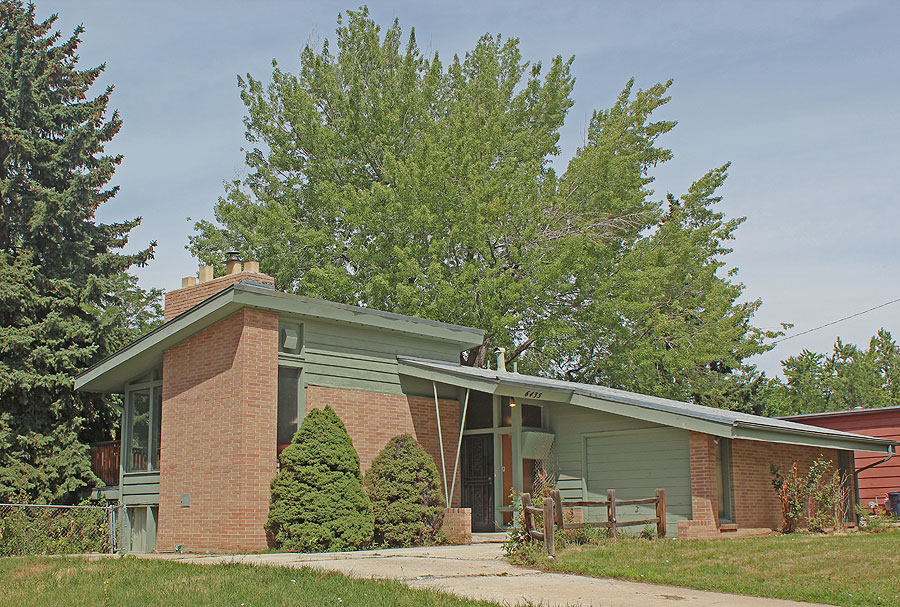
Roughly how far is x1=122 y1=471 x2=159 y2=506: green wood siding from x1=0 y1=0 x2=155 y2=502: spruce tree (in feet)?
7.89

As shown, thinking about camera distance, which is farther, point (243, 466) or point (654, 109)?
point (654, 109)

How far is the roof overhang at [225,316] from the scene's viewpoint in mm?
16516

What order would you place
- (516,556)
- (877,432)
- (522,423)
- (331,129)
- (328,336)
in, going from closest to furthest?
(516,556) < (328,336) < (522,423) < (877,432) < (331,129)

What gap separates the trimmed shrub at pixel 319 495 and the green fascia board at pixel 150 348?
265cm

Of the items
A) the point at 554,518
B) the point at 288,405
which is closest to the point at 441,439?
the point at 288,405

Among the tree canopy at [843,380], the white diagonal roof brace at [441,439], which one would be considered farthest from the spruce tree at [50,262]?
the tree canopy at [843,380]

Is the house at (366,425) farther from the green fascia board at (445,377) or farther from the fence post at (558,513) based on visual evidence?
the fence post at (558,513)

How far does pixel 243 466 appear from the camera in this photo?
16078 mm

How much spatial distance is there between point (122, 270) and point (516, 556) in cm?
1519

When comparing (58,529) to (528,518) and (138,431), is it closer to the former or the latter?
(138,431)

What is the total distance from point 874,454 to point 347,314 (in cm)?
1612

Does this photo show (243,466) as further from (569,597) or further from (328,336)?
(569,597)

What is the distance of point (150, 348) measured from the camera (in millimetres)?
17938

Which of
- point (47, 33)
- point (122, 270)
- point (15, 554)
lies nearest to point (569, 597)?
point (15, 554)
